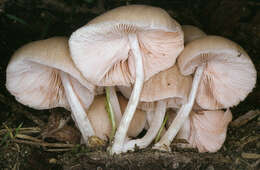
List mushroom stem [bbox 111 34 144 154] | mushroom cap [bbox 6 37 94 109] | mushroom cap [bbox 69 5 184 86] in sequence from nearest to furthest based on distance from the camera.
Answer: mushroom cap [bbox 69 5 184 86]
mushroom cap [bbox 6 37 94 109]
mushroom stem [bbox 111 34 144 154]

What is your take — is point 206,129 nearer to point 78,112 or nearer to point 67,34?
point 78,112

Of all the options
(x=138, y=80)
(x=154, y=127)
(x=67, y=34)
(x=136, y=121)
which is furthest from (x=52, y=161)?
(x=67, y=34)

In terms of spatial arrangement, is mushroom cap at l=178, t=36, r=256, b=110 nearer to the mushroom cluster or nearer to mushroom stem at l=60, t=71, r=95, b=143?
the mushroom cluster

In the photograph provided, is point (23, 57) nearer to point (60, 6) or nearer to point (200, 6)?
point (60, 6)

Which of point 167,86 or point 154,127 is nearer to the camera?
point 167,86

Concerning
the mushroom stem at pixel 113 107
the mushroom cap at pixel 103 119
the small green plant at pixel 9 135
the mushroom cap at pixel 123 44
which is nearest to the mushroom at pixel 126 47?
the mushroom cap at pixel 123 44

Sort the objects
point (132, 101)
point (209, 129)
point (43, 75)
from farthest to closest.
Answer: point (209, 129) → point (43, 75) → point (132, 101)

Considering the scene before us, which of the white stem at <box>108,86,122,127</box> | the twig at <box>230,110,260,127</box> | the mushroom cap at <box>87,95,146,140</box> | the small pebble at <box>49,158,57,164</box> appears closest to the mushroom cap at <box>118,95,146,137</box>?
the mushroom cap at <box>87,95,146,140</box>
